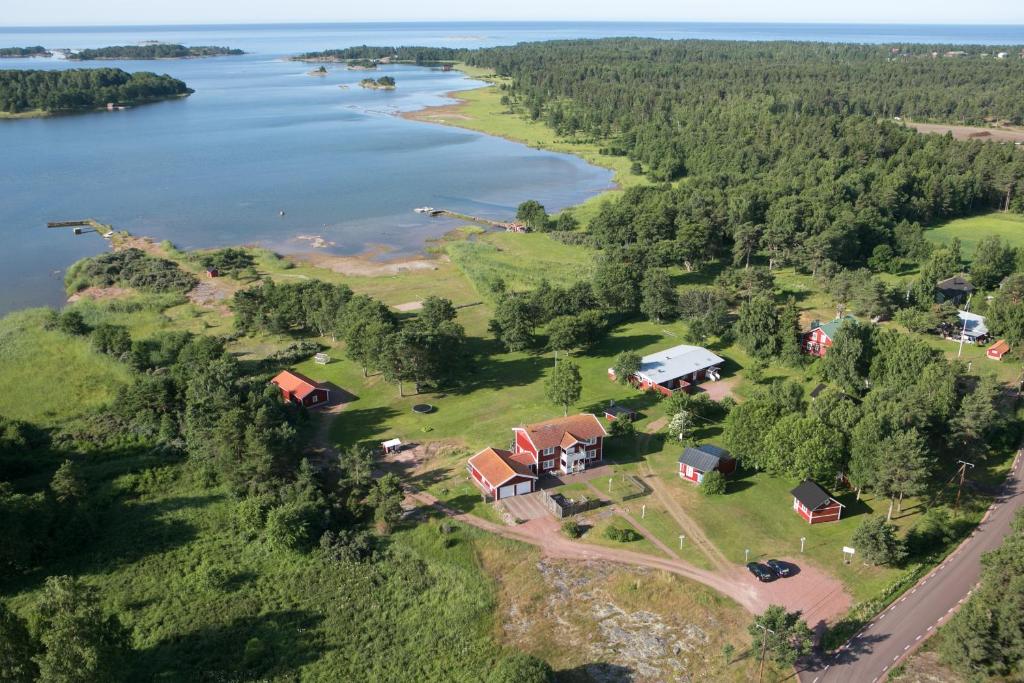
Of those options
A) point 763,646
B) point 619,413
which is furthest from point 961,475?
point 619,413

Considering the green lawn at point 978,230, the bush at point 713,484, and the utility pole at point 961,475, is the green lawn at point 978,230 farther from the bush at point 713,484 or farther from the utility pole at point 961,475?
the bush at point 713,484

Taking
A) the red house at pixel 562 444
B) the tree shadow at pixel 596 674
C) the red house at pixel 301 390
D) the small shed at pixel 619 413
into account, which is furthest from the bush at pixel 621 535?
the red house at pixel 301 390

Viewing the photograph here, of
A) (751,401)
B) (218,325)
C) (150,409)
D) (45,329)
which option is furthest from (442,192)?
(751,401)

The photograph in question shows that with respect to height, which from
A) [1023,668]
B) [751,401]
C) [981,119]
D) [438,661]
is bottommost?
[438,661]

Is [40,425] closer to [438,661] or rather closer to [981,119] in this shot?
[438,661]

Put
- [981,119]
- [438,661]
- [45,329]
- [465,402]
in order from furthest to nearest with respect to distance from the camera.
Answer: [981,119], [45,329], [465,402], [438,661]

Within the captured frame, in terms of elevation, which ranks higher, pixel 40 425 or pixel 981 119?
pixel 981 119

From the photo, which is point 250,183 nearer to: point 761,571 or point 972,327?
point 972,327

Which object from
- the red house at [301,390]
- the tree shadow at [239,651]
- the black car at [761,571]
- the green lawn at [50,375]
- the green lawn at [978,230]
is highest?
the green lawn at [978,230]
